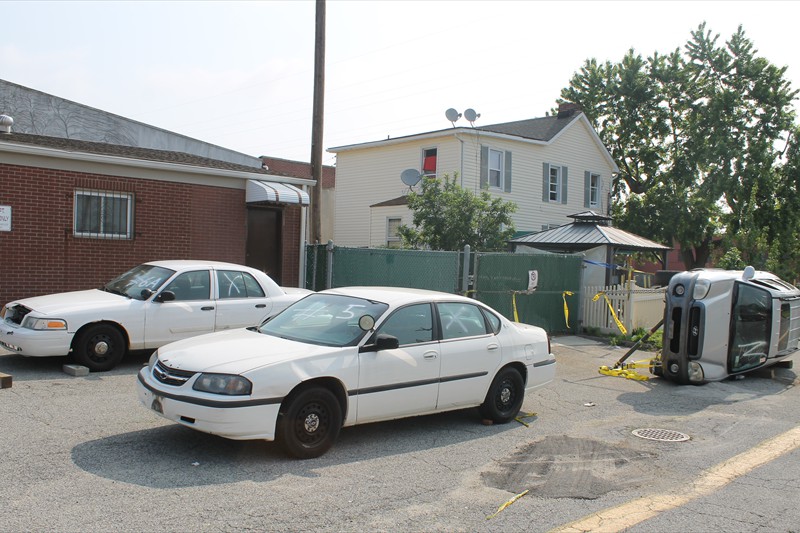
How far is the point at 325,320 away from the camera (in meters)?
6.93

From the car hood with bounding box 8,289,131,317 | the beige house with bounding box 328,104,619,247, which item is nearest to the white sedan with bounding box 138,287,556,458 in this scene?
the car hood with bounding box 8,289,131,317

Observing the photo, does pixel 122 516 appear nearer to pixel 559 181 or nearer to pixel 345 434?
pixel 345 434

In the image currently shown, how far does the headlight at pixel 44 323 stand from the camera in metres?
8.67

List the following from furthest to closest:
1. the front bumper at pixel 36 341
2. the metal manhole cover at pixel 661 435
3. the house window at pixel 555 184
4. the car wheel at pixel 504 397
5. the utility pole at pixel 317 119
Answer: the house window at pixel 555 184 → the utility pole at pixel 317 119 → the front bumper at pixel 36 341 → the car wheel at pixel 504 397 → the metal manhole cover at pixel 661 435

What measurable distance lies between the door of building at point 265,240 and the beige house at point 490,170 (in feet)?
28.9

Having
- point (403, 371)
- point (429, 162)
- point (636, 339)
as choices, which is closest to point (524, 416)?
point (403, 371)

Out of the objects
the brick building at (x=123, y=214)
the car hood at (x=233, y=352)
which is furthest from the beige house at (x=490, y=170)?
the car hood at (x=233, y=352)

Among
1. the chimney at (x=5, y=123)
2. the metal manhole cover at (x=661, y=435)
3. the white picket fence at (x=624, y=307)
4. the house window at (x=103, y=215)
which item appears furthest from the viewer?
the white picket fence at (x=624, y=307)

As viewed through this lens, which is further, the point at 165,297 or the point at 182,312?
the point at 182,312

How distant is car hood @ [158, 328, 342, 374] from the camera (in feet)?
19.1

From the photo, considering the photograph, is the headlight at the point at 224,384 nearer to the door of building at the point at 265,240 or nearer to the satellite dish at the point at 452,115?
the door of building at the point at 265,240

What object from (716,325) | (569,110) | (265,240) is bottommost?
(716,325)

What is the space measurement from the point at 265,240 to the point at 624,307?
26.4 ft

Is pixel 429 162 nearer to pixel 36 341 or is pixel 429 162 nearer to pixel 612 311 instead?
pixel 612 311
